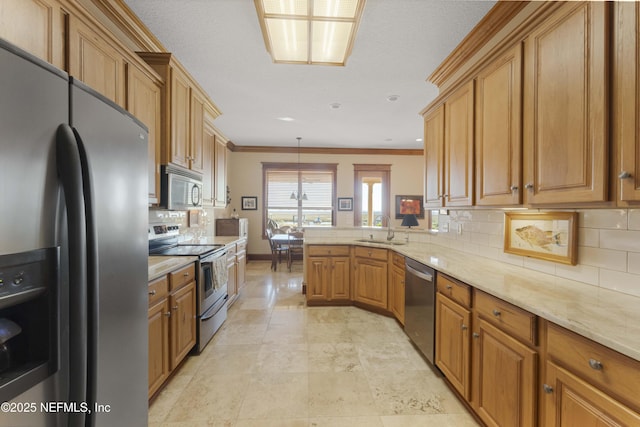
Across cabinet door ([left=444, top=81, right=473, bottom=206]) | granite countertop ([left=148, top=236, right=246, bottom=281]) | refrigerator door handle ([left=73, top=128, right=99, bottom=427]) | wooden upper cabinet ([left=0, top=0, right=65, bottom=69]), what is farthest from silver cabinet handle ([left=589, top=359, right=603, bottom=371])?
wooden upper cabinet ([left=0, top=0, right=65, bottom=69])

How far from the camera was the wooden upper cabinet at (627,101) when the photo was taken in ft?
3.28

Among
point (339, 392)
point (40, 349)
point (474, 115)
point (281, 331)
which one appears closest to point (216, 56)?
point (474, 115)

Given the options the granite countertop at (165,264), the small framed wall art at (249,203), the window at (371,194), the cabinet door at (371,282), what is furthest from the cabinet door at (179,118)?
the window at (371,194)

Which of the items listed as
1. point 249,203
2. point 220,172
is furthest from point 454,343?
point 249,203

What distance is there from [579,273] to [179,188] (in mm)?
3112

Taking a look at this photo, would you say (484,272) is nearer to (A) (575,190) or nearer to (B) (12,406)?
(A) (575,190)

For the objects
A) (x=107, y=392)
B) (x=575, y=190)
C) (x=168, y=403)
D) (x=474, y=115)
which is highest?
(x=474, y=115)

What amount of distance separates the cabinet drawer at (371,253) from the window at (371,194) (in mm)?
3352

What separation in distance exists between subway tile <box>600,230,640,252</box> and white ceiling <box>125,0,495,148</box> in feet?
5.88

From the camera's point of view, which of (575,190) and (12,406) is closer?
(12,406)

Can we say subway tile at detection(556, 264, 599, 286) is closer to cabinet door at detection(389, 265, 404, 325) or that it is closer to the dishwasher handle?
the dishwasher handle

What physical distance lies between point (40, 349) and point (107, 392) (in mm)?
293

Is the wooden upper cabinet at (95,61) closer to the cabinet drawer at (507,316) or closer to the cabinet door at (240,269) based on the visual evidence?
the cabinet door at (240,269)

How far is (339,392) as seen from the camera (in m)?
1.87
